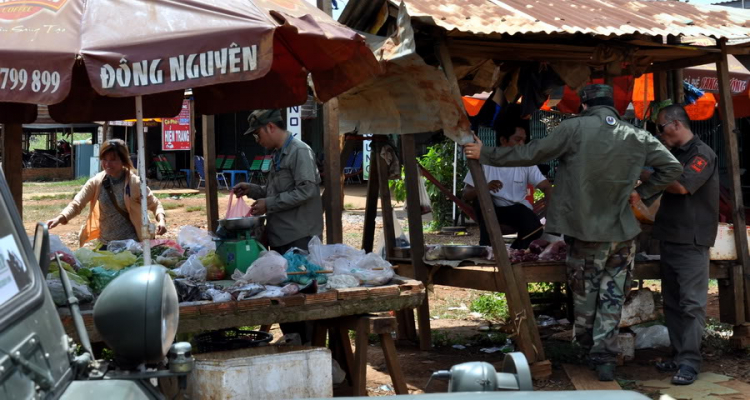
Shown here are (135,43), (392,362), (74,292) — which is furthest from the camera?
(392,362)

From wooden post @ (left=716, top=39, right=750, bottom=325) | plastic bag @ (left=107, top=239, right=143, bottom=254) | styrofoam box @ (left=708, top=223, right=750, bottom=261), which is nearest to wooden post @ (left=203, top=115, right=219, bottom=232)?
plastic bag @ (left=107, top=239, right=143, bottom=254)

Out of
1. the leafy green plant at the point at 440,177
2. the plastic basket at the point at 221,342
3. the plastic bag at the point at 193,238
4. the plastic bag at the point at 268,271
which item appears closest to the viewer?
the plastic bag at the point at 268,271

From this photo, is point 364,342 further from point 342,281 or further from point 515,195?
point 515,195

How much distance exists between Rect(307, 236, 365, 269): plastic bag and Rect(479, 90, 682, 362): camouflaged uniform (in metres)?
1.37

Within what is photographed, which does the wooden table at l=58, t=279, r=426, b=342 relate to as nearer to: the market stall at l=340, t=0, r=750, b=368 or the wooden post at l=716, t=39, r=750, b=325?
the market stall at l=340, t=0, r=750, b=368

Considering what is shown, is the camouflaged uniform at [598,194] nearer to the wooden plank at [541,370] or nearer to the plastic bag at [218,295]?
the wooden plank at [541,370]

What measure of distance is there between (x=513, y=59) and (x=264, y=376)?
14.7 ft

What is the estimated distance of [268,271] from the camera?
5750mm

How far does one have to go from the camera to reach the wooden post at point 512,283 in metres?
7.04

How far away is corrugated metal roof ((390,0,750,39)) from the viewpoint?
6809 mm

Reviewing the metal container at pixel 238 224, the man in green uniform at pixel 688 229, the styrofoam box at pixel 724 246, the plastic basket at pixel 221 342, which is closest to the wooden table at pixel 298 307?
the plastic basket at pixel 221 342

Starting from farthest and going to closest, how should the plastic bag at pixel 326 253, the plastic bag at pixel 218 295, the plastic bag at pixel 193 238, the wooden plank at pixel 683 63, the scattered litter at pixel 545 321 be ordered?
the scattered litter at pixel 545 321
the wooden plank at pixel 683 63
the plastic bag at pixel 193 238
the plastic bag at pixel 326 253
the plastic bag at pixel 218 295

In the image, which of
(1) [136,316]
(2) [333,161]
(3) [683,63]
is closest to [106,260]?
(2) [333,161]

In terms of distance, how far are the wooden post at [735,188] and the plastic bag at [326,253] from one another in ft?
12.2
